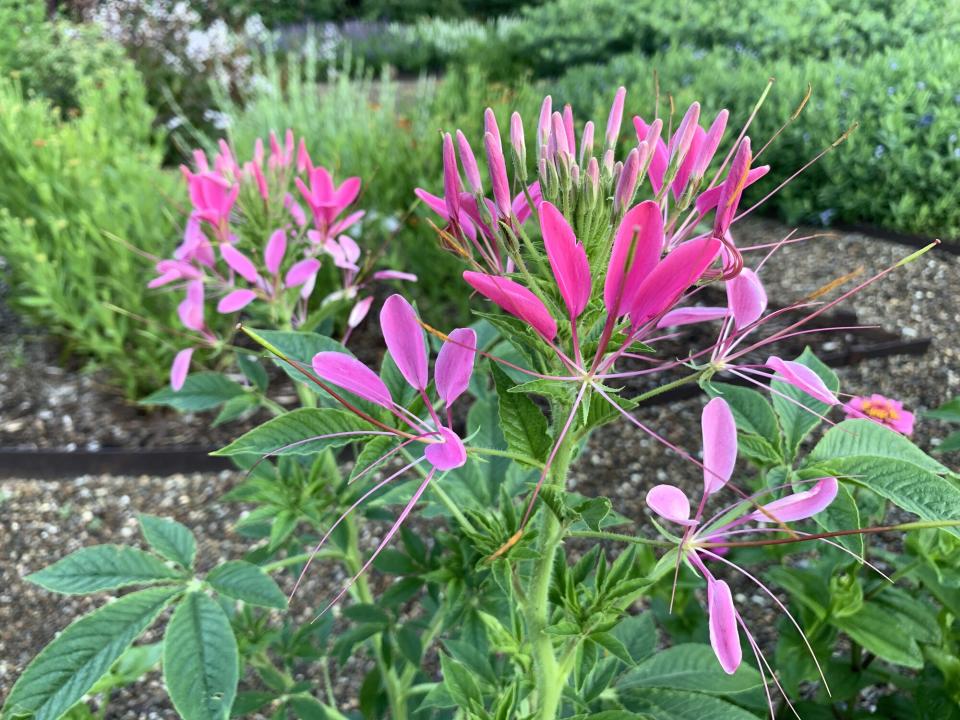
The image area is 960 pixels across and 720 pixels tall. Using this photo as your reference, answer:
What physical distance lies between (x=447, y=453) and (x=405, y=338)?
0.35 feet

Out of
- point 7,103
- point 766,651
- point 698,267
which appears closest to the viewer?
point 698,267

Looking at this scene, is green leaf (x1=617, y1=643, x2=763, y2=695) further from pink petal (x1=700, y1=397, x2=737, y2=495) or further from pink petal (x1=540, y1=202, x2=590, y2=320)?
pink petal (x1=540, y1=202, x2=590, y2=320)

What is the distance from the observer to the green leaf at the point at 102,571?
0.81 metres

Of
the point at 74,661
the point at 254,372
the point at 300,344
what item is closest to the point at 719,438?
the point at 300,344

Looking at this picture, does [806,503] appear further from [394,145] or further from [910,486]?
[394,145]

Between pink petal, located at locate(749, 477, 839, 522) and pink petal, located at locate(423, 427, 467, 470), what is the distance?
0.22 meters

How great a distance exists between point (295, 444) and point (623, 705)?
0.58 metres

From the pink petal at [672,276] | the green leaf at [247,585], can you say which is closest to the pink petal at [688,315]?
the pink petal at [672,276]

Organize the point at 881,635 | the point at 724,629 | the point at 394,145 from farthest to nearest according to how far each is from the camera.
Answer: the point at 394,145 → the point at 881,635 → the point at 724,629

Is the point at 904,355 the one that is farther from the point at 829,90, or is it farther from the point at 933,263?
the point at 829,90

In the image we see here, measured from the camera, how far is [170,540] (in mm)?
896

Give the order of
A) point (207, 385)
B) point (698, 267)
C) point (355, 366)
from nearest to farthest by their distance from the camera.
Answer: point (698, 267), point (355, 366), point (207, 385)

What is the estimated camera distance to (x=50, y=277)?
2404 mm

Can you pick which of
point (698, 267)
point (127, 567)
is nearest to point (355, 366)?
point (698, 267)
